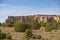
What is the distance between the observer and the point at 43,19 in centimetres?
3294

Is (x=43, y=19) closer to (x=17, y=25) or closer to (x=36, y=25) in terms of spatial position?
(x=36, y=25)

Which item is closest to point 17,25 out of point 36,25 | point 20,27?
point 20,27

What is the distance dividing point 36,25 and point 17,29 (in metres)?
4.22

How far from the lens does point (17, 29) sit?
13.6 m

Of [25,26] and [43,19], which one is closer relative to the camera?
→ [25,26]

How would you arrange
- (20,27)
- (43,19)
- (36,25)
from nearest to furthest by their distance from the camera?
1. (20,27)
2. (36,25)
3. (43,19)

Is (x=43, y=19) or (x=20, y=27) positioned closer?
(x=20, y=27)

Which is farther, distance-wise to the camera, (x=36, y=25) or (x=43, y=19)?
(x=43, y=19)

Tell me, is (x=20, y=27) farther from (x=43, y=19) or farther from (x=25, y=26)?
(x=43, y=19)

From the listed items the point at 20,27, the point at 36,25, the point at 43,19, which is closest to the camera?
the point at 20,27

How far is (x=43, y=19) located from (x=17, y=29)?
64.3ft

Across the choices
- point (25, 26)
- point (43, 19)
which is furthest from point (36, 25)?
point (43, 19)

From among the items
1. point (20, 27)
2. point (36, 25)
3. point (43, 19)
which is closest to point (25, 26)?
point (20, 27)

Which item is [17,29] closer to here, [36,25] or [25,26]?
[25,26]
